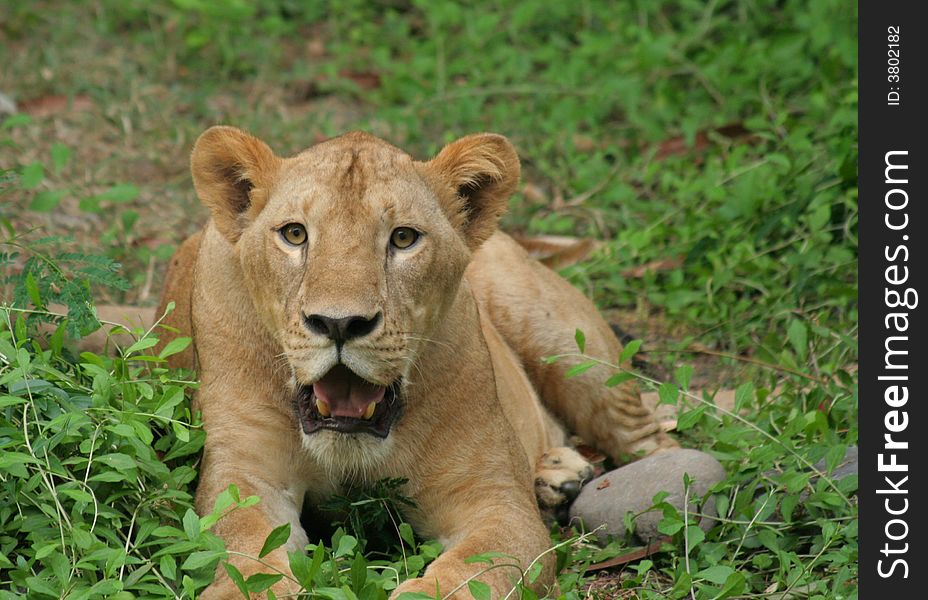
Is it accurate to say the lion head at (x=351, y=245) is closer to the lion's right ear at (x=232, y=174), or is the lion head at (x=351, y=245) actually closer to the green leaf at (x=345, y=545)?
the lion's right ear at (x=232, y=174)

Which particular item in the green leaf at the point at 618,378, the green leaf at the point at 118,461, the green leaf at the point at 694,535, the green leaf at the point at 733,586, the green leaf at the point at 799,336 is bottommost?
the green leaf at the point at 733,586

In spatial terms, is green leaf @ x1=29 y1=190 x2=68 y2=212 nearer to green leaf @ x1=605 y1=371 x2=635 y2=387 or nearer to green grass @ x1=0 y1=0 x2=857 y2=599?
green grass @ x1=0 y1=0 x2=857 y2=599

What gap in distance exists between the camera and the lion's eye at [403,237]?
146 inches

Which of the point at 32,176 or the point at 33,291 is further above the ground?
the point at 32,176

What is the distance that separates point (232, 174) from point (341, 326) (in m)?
0.85

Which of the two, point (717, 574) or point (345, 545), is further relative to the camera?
point (717, 574)

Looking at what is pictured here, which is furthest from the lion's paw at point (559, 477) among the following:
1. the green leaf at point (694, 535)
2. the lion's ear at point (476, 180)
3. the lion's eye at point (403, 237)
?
the lion's eye at point (403, 237)

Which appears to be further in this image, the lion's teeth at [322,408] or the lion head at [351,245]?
the lion's teeth at [322,408]

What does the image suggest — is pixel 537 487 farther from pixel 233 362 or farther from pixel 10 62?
pixel 10 62

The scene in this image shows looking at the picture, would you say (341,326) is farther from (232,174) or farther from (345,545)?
→ (232,174)

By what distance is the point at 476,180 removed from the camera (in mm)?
4137

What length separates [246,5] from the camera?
908 cm

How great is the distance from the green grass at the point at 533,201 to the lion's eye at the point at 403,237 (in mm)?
741

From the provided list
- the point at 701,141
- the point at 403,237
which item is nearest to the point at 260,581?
the point at 403,237
